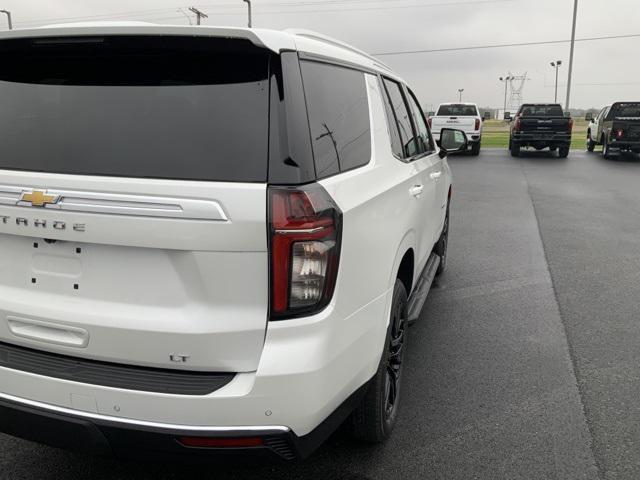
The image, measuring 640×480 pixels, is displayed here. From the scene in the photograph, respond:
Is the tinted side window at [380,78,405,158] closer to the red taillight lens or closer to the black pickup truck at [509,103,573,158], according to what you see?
the red taillight lens

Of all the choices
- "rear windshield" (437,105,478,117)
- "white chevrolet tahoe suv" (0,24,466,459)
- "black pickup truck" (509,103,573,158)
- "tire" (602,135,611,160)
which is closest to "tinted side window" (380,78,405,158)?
"white chevrolet tahoe suv" (0,24,466,459)

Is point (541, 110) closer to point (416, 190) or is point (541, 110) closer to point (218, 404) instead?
point (416, 190)

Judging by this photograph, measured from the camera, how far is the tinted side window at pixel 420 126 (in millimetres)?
4302

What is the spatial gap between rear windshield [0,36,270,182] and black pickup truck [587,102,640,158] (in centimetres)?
2022

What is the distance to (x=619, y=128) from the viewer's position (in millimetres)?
19172

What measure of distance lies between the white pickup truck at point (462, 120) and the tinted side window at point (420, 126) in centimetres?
1594

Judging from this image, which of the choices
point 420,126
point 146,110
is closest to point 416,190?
point 420,126

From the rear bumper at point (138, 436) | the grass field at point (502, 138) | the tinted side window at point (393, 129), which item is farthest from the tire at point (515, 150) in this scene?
the rear bumper at point (138, 436)

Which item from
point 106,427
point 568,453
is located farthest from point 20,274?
point 568,453

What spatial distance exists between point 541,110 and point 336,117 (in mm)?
21442

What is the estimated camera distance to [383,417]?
9.11ft

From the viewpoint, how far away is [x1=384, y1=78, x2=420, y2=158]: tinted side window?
3.50 meters

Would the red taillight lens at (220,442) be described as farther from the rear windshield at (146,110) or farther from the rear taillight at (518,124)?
the rear taillight at (518,124)

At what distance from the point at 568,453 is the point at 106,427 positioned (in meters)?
2.20
